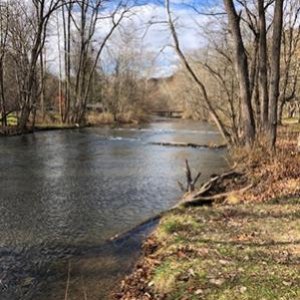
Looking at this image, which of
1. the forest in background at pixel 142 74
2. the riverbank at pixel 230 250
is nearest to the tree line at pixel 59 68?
the forest in background at pixel 142 74

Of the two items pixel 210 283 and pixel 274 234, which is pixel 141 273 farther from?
pixel 274 234

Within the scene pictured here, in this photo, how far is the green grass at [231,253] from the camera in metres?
5.73

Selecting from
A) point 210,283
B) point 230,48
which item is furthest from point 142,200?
point 230,48

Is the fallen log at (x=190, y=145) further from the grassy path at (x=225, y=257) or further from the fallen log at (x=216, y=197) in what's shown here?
the grassy path at (x=225, y=257)

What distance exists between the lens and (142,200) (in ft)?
42.9

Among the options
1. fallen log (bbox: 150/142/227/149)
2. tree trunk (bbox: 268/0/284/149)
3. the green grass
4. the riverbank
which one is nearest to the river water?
the riverbank

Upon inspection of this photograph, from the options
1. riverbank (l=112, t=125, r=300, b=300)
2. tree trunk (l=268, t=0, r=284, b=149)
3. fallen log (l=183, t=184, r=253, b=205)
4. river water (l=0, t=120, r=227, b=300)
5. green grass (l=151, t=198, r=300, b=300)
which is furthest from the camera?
tree trunk (l=268, t=0, r=284, b=149)

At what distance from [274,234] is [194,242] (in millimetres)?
1311

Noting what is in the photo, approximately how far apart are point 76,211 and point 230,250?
5.33 m

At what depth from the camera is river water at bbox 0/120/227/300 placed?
7168 millimetres

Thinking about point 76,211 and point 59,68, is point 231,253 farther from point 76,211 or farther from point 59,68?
point 59,68

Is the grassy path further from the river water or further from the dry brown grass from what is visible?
the dry brown grass

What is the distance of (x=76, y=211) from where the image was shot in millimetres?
11656

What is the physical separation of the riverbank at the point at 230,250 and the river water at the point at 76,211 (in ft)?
1.78
